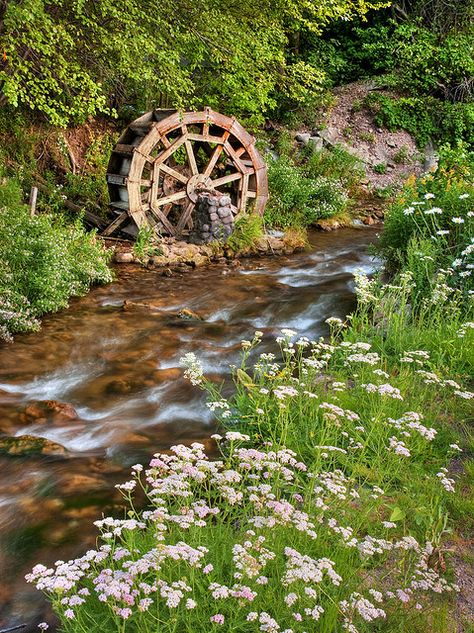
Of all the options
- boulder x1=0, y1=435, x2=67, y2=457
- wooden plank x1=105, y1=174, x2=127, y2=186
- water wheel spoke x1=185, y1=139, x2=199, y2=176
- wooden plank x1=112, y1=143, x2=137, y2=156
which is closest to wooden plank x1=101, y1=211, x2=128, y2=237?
wooden plank x1=105, y1=174, x2=127, y2=186

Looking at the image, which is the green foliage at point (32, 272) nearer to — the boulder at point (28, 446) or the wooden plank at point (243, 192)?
the boulder at point (28, 446)

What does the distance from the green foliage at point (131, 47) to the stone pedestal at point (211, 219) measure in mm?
1775

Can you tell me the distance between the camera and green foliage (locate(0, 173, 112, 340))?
6328 millimetres

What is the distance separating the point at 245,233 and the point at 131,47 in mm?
3748

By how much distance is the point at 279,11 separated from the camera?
1178cm

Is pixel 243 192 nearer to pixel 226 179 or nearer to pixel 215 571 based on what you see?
pixel 226 179

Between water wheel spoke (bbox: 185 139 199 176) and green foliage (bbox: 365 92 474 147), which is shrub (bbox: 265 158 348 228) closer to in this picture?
water wheel spoke (bbox: 185 139 199 176)

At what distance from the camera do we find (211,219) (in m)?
10.6

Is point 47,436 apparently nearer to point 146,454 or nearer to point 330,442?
point 146,454

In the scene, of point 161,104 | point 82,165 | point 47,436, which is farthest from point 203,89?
point 47,436

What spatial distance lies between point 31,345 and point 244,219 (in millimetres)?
6108

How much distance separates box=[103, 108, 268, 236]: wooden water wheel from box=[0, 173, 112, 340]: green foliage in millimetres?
2833

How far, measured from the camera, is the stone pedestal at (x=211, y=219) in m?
10.7

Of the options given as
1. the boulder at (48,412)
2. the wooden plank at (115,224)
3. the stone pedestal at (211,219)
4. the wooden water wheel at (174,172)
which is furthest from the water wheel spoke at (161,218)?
the boulder at (48,412)
